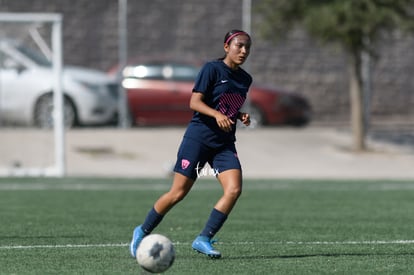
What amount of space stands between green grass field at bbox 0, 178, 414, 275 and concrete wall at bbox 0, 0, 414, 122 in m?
9.24

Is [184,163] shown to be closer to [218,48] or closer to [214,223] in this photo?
[214,223]

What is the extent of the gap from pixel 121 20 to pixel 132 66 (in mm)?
1332

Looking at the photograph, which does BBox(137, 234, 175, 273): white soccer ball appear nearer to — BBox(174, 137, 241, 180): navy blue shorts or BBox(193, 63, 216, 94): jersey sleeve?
BBox(174, 137, 241, 180): navy blue shorts

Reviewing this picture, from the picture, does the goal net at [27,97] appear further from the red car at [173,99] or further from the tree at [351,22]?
the tree at [351,22]

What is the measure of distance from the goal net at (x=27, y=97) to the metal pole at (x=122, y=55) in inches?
155

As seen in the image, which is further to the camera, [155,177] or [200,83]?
[155,177]

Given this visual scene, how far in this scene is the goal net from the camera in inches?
906

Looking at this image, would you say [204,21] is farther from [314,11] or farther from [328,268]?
[328,268]

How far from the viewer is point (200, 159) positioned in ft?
32.5

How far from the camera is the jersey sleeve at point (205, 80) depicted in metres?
9.77

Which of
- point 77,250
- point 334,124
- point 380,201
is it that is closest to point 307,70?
point 334,124

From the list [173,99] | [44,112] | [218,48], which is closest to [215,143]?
[44,112]

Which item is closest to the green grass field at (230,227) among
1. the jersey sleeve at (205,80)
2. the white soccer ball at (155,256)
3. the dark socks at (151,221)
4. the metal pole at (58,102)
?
the dark socks at (151,221)

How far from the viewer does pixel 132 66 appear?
28.7 m
